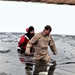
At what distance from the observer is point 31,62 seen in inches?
489

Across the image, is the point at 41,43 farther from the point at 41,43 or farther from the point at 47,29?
the point at 47,29

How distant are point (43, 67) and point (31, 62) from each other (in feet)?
3.05

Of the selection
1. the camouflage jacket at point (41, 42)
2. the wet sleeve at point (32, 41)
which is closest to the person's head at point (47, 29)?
the camouflage jacket at point (41, 42)

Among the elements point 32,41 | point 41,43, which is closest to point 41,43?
point 41,43

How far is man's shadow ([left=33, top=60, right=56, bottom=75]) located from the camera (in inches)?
432

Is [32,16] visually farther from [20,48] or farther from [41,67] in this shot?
[41,67]

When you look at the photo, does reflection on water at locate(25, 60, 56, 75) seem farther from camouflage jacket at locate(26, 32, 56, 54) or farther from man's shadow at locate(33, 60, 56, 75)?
camouflage jacket at locate(26, 32, 56, 54)

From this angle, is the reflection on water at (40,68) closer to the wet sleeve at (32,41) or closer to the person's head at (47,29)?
the wet sleeve at (32,41)

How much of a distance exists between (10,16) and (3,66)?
11.0 m

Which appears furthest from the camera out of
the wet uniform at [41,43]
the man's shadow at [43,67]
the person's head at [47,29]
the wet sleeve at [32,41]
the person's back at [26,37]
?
the person's back at [26,37]

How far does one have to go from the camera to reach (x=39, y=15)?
22828mm

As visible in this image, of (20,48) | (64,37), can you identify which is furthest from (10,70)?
(64,37)

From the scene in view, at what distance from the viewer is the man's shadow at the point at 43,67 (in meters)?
11.0

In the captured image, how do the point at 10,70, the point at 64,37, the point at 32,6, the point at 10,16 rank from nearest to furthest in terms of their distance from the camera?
the point at 10,70
the point at 64,37
the point at 10,16
the point at 32,6
